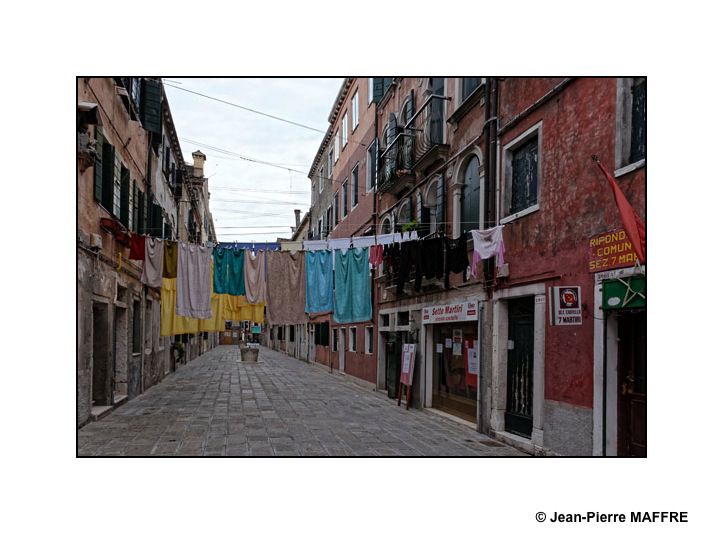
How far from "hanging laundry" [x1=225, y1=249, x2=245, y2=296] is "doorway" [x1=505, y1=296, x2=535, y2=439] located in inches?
212

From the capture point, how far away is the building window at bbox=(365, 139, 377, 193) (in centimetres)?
1919

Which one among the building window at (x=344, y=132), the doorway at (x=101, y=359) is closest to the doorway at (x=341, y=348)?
the building window at (x=344, y=132)

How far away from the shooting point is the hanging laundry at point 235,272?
41.4 feet

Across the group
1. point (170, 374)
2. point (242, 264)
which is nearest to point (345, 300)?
point (242, 264)

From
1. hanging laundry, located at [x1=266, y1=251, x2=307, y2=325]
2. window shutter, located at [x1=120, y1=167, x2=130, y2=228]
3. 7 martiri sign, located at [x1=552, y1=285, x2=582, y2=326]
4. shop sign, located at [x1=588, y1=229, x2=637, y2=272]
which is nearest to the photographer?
shop sign, located at [x1=588, y1=229, x2=637, y2=272]

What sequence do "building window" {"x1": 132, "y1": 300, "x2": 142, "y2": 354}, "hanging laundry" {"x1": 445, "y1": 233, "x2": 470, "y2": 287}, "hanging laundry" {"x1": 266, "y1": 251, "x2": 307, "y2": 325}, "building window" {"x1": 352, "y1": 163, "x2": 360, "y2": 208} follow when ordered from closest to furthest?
"hanging laundry" {"x1": 445, "y1": 233, "x2": 470, "y2": 287}, "hanging laundry" {"x1": 266, "y1": 251, "x2": 307, "y2": 325}, "building window" {"x1": 132, "y1": 300, "x2": 142, "y2": 354}, "building window" {"x1": 352, "y1": 163, "x2": 360, "y2": 208}

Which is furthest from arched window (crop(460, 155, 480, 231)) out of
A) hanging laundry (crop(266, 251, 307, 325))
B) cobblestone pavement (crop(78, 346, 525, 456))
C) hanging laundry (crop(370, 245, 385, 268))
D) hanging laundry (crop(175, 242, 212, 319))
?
hanging laundry (crop(175, 242, 212, 319))

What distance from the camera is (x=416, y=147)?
1444 cm

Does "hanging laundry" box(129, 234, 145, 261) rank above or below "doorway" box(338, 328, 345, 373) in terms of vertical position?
above

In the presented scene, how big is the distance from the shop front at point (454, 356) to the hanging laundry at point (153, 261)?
5692 mm

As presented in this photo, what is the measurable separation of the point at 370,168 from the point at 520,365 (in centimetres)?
1161

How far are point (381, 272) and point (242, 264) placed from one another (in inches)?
247

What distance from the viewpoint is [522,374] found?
31.6 ft

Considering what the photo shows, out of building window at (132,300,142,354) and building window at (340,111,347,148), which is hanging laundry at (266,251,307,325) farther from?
building window at (340,111,347,148)
